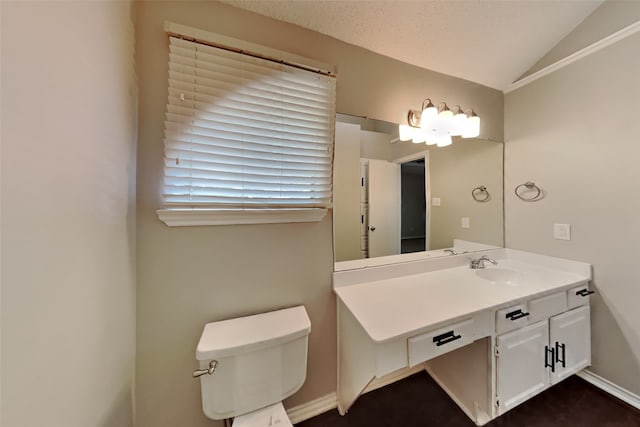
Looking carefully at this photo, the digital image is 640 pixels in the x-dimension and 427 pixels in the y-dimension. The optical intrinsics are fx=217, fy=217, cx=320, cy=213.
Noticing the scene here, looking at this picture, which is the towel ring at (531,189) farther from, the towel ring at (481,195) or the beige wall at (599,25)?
the beige wall at (599,25)

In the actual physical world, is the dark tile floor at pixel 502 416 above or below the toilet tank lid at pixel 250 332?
below

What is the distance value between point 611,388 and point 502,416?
82 centimetres

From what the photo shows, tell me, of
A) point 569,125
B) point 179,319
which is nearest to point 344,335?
point 179,319

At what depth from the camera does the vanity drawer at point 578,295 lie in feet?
4.51

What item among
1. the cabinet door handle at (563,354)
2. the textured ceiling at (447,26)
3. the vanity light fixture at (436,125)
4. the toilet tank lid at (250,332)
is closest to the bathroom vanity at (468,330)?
the cabinet door handle at (563,354)

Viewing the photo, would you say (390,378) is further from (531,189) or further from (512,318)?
(531,189)

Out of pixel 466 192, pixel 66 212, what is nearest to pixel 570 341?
pixel 466 192

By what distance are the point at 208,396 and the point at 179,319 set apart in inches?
14.3

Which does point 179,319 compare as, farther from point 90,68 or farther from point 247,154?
point 90,68

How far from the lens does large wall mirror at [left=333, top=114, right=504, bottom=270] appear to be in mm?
1405

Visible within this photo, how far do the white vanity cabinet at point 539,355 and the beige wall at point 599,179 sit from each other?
15cm

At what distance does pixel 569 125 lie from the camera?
1.55 metres

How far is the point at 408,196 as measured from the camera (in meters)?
1.67

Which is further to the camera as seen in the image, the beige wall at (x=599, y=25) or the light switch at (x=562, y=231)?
the light switch at (x=562, y=231)
